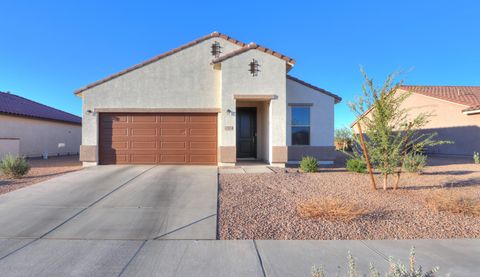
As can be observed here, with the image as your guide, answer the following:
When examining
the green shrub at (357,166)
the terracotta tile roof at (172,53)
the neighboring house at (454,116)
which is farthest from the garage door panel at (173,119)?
the neighboring house at (454,116)

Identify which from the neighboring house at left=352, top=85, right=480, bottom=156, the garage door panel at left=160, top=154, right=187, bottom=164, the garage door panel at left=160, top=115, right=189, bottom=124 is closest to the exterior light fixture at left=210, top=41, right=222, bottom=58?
the garage door panel at left=160, top=115, right=189, bottom=124

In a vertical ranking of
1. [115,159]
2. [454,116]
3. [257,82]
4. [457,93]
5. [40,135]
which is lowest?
[115,159]

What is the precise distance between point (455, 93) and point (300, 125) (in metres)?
15.3

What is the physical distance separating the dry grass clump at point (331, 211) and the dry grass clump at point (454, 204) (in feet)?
5.53

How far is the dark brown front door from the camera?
45.9 ft

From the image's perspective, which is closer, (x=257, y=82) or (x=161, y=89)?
(x=257, y=82)

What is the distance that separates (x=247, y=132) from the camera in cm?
1404

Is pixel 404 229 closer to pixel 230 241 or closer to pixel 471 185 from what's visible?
pixel 230 241

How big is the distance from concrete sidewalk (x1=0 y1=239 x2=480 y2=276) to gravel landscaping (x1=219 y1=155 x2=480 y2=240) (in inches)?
12.6

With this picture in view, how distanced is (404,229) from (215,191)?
173 inches

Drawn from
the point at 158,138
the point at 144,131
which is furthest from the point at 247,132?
the point at 144,131

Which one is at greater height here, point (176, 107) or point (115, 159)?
point (176, 107)

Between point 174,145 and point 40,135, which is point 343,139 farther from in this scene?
point 40,135

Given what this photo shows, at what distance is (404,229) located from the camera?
15.4 ft
